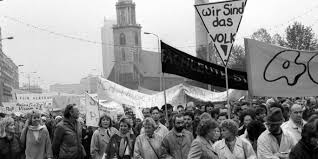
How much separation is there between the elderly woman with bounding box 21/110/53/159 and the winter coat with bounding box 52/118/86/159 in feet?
2.94

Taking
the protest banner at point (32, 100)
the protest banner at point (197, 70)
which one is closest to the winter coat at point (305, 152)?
the protest banner at point (197, 70)

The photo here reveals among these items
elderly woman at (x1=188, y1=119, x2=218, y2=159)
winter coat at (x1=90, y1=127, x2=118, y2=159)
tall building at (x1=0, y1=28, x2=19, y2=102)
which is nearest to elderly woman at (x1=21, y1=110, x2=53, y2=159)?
winter coat at (x1=90, y1=127, x2=118, y2=159)

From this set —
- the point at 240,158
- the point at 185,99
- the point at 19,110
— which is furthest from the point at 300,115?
the point at 19,110

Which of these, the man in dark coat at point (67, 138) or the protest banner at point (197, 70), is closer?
the man in dark coat at point (67, 138)

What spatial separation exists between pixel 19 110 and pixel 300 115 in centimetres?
2623

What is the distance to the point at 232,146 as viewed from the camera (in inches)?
323

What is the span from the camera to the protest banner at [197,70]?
508 inches

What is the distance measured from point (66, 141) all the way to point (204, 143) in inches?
167

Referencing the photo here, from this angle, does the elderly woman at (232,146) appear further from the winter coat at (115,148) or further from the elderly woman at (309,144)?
the winter coat at (115,148)

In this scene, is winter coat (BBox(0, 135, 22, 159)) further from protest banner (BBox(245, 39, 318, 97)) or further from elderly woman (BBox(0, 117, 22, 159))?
protest banner (BBox(245, 39, 318, 97))

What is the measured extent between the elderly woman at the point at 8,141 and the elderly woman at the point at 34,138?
189 mm

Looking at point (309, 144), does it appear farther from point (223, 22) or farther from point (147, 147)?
point (223, 22)

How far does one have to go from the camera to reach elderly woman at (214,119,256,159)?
8117 millimetres

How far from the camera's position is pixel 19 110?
33.6 m
